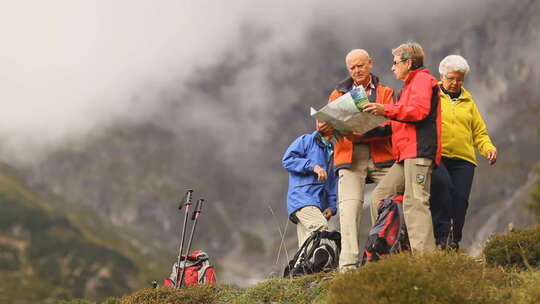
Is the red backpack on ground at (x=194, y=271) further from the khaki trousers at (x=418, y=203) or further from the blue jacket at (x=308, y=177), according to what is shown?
the khaki trousers at (x=418, y=203)

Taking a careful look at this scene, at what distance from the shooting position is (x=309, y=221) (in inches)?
409

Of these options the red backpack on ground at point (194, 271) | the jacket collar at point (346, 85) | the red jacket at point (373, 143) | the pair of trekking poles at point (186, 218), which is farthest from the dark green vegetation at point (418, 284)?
the red backpack on ground at point (194, 271)

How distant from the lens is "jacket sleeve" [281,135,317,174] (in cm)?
1070

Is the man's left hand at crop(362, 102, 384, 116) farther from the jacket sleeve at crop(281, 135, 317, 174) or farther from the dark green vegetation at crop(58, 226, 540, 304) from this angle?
the jacket sleeve at crop(281, 135, 317, 174)

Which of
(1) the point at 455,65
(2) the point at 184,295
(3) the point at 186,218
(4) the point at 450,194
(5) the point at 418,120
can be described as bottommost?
(2) the point at 184,295

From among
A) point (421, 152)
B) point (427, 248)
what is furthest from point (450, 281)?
point (421, 152)

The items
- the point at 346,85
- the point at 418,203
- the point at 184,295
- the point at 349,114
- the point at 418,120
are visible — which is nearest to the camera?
the point at 418,203

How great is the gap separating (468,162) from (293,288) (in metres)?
2.96

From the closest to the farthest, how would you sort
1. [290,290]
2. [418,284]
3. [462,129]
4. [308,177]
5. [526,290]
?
1. [418,284]
2. [526,290]
3. [290,290]
4. [462,129]
5. [308,177]

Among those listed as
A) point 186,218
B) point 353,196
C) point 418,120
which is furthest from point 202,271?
point 418,120

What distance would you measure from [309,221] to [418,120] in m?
3.40

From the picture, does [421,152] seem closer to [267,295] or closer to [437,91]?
[437,91]

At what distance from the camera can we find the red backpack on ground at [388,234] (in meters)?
7.44

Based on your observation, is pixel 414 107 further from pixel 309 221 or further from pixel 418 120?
pixel 309 221
